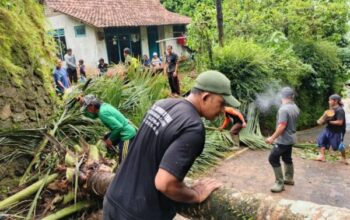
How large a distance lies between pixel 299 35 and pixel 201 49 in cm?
441

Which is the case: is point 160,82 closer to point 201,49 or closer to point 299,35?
point 201,49

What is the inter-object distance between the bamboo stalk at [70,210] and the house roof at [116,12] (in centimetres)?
1528

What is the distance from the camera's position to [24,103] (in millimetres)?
4801

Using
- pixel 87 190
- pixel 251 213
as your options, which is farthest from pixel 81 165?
pixel 251 213

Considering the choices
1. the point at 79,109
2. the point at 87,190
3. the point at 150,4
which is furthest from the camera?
the point at 150,4

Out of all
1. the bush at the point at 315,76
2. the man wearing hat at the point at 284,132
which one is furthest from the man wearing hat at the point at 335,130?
the bush at the point at 315,76

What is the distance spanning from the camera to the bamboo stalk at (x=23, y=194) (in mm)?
3549

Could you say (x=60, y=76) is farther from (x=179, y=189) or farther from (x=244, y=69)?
(x=179, y=189)

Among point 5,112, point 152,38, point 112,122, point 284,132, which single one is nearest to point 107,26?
point 152,38

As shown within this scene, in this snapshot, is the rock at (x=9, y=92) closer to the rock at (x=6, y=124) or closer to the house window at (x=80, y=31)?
the rock at (x=6, y=124)

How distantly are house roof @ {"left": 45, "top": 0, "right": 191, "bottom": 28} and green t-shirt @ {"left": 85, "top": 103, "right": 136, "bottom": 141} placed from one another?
13.8m

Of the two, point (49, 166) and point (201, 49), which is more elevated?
point (201, 49)

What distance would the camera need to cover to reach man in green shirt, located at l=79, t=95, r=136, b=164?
4954 mm

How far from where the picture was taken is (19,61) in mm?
4789
